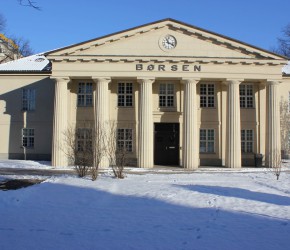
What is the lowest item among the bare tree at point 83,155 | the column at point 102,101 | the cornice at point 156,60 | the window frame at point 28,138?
the bare tree at point 83,155

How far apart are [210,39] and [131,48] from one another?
220 inches

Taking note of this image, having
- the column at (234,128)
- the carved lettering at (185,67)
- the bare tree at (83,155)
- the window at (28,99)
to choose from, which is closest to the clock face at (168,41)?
the carved lettering at (185,67)

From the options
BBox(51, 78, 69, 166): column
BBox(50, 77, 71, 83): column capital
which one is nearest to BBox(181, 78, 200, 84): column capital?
BBox(50, 77, 71, 83): column capital

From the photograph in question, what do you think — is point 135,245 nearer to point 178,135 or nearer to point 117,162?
point 117,162

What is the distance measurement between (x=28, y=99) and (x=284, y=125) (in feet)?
70.4

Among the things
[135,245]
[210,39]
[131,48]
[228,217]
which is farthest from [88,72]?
[135,245]

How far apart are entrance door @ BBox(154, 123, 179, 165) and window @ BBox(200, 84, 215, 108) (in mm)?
2702

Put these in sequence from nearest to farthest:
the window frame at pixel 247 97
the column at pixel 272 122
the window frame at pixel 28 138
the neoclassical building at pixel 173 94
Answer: the neoclassical building at pixel 173 94, the column at pixel 272 122, the window frame at pixel 247 97, the window frame at pixel 28 138

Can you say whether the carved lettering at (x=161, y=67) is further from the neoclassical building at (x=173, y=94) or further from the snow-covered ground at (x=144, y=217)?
the snow-covered ground at (x=144, y=217)

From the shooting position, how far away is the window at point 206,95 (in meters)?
30.1

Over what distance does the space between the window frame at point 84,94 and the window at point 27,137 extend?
17.6 feet

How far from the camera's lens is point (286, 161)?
1224 inches

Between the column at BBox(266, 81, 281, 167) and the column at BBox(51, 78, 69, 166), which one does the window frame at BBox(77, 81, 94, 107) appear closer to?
the column at BBox(51, 78, 69, 166)

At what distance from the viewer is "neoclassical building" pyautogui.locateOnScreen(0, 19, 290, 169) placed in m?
27.3
